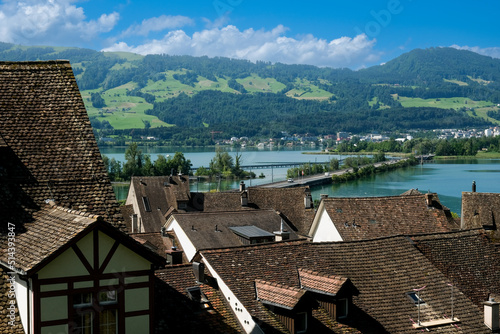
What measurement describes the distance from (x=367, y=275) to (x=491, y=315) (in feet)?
8.88

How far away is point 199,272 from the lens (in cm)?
1157

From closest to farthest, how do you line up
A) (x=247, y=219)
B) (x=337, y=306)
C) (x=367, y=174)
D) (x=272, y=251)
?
1. (x=337, y=306)
2. (x=272, y=251)
3. (x=247, y=219)
4. (x=367, y=174)

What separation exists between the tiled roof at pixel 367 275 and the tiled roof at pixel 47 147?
3.67 metres

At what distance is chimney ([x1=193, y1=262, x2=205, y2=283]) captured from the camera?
11562 millimetres

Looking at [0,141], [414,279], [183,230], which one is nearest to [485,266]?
[414,279]

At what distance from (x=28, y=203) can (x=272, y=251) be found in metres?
5.62

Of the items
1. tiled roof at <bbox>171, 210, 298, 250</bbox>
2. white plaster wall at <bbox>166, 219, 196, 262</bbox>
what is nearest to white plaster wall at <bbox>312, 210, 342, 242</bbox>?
tiled roof at <bbox>171, 210, 298, 250</bbox>

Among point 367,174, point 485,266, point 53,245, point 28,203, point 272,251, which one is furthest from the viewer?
point 367,174

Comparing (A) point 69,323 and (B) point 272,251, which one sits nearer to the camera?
(A) point 69,323

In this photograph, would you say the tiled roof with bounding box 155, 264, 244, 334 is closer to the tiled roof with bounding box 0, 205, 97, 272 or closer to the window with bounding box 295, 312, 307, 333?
the window with bounding box 295, 312, 307, 333

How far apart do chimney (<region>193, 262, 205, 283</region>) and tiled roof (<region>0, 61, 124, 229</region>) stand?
2769 millimetres

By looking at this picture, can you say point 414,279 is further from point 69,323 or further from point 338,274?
point 69,323

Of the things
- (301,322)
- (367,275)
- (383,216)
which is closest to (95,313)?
(301,322)

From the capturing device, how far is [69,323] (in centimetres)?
789
